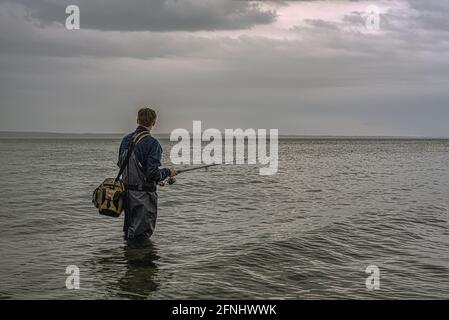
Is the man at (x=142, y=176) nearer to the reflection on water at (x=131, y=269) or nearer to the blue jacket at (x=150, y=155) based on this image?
the blue jacket at (x=150, y=155)

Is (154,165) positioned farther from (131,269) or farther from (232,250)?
(232,250)

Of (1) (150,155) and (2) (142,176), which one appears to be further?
(2) (142,176)

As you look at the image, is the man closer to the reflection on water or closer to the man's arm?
the man's arm

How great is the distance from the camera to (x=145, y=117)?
28.6 feet

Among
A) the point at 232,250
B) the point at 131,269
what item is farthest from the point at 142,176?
the point at 232,250

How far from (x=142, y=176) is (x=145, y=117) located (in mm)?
1139

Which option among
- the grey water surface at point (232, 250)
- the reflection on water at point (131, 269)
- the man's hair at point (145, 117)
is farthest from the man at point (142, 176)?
the grey water surface at point (232, 250)

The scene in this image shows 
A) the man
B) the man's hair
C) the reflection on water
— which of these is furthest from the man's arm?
the reflection on water

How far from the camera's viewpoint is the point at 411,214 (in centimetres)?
1628

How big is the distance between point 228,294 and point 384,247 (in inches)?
207

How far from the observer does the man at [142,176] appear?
28.5ft
